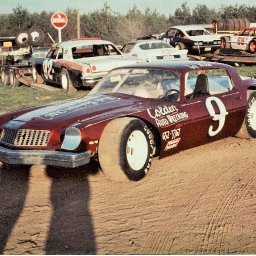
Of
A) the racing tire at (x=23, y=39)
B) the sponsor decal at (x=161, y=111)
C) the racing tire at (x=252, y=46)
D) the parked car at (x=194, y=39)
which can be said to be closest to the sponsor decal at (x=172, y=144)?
the sponsor decal at (x=161, y=111)

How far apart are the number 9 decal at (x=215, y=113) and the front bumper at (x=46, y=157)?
71.9 inches

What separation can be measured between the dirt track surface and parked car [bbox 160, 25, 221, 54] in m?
18.9

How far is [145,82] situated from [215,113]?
0.92 m

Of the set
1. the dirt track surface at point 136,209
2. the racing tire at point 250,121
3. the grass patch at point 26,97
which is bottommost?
the grass patch at point 26,97

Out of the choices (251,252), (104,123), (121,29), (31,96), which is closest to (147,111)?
(104,123)

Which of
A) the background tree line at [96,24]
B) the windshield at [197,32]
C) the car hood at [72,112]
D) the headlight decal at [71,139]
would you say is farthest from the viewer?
the background tree line at [96,24]

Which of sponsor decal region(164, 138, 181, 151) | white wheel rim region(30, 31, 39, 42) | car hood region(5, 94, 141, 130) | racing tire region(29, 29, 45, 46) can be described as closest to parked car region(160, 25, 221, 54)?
racing tire region(29, 29, 45, 46)

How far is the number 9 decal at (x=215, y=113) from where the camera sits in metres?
6.02

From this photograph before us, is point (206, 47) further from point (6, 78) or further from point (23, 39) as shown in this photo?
point (6, 78)

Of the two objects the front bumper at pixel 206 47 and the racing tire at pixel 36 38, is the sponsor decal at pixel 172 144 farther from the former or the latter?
the front bumper at pixel 206 47

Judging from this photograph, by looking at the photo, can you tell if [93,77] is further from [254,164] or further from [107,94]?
[254,164]

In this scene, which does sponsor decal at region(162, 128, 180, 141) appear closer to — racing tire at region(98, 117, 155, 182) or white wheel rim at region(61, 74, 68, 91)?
racing tire at region(98, 117, 155, 182)

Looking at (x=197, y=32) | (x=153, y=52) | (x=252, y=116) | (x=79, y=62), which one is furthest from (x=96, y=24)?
(x=252, y=116)

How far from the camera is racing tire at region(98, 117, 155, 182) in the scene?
15.8 feet
